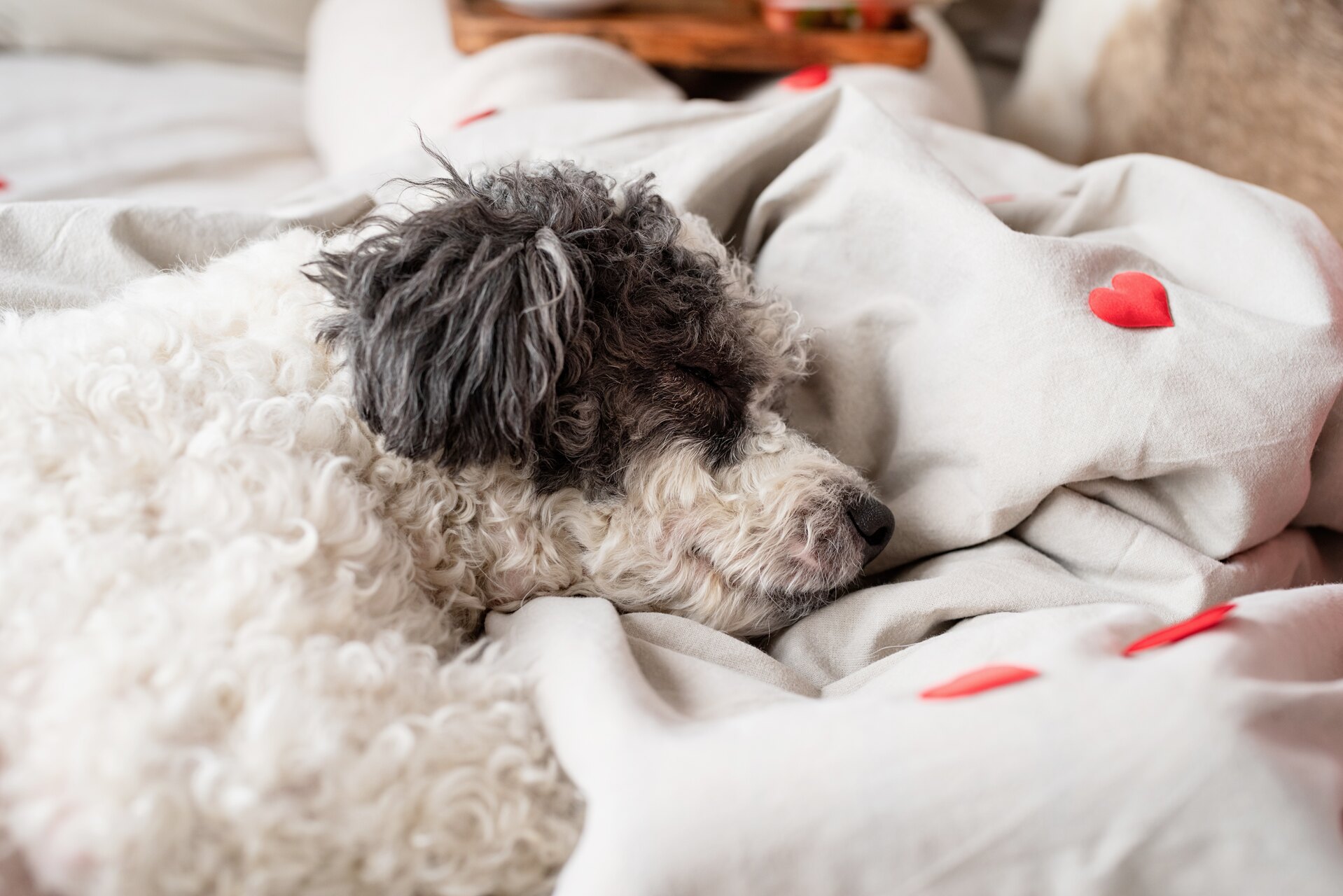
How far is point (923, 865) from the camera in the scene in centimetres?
82

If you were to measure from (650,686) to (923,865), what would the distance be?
12.8 inches

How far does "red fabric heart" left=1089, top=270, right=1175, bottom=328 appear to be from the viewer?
1.25 metres

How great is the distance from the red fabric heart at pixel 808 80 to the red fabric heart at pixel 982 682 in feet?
5.56

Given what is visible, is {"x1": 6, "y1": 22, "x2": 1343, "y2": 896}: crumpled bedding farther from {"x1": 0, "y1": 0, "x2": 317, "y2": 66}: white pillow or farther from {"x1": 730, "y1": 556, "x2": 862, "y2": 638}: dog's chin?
{"x1": 0, "y1": 0, "x2": 317, "y2": 66}: white pillow

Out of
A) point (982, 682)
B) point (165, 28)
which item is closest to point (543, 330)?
point (982, 682)

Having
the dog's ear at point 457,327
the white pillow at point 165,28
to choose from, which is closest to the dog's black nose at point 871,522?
the dog's ear at point 457,327

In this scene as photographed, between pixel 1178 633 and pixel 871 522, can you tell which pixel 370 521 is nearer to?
pixel 871 522

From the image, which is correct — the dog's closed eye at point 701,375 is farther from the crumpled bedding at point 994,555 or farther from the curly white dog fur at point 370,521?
the crumpled bedding at point 994,555

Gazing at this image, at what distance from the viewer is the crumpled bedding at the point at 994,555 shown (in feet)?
2.69

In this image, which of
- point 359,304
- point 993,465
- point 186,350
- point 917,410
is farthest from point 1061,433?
point 186,350

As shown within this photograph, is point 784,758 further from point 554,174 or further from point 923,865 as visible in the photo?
point 554,174

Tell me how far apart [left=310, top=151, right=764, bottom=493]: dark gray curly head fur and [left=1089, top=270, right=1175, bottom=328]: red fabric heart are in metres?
0.47

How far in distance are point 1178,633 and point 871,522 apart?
425mm

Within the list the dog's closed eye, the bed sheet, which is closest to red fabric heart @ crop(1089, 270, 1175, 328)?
the dog's closed eye
